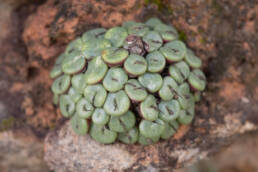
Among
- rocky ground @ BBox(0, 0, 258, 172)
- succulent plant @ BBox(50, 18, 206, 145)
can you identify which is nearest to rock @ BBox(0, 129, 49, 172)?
rocky ground @ BBox(0, 0, 258, 172)

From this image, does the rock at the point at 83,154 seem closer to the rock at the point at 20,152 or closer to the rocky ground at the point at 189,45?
the rocky ground at the point at 189,45

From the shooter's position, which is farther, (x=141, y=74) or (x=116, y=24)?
(x=116, y=24)

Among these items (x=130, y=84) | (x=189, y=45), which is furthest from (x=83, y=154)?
(x=189, y=45)

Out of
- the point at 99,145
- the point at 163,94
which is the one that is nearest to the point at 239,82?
the point at 163,94

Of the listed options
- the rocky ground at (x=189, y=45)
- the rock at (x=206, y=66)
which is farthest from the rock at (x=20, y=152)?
the rock at (x=206, y=66)

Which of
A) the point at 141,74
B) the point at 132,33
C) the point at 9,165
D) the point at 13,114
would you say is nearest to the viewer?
the point at 141,74

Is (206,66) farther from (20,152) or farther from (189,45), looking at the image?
(20,152)

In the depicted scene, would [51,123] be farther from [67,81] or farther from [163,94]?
[163,94]
